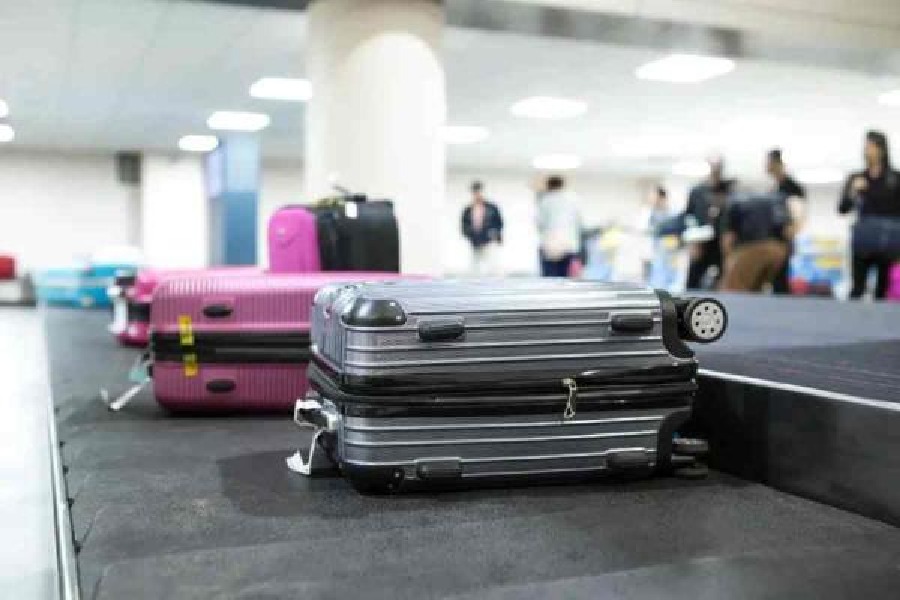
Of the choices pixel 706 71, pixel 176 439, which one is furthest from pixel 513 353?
pixel 706 71

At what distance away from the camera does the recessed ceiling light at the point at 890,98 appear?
35.2 feet

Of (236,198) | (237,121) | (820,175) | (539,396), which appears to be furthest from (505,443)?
(820,175)

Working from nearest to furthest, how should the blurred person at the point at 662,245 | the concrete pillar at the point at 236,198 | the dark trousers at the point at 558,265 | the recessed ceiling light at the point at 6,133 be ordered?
the dark trousers at the point at 558,265, the blurred person at the point at 662,245, the recessed ceiling light at the point at 6,133, the concrete pillar at the point at 236,198

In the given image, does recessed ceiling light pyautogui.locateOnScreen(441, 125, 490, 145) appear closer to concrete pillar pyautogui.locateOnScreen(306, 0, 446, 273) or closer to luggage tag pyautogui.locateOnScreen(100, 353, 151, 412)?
concrete pillar pyautogui.locateOnScreen(306, 0, 446, 273)

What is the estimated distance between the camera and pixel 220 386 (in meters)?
2.91

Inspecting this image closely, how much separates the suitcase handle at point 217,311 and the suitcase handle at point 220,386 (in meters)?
0.22

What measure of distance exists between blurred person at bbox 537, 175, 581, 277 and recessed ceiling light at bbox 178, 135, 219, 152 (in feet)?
24.1

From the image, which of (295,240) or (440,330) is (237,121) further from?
(440,330)

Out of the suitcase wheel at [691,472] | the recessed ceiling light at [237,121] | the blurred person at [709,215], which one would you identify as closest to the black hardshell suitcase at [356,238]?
the suitcase wheel at [691,472]

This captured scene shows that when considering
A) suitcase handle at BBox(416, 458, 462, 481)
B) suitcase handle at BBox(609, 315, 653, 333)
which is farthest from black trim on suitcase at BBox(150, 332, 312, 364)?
suitcase handle at BBox(609, 315, 653, 333)

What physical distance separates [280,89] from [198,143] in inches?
214

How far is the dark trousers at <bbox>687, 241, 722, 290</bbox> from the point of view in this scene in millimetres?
8734

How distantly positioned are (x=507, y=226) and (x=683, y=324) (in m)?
19.5

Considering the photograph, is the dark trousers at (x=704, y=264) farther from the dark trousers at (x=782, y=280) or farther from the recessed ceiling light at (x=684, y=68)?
the recessed ceiling light at (x=684, y=68)
